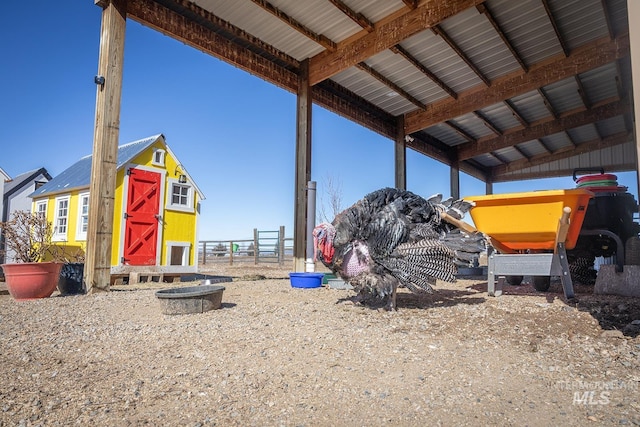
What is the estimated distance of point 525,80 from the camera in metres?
8.44

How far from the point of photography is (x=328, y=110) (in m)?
9.20

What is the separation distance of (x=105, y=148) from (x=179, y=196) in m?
4.10

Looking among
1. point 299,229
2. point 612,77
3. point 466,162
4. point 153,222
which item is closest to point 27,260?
point 153,222

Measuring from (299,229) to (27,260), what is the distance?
14.8 ft

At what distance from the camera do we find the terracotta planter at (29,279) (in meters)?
4.75

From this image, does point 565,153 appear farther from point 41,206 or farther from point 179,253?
point 41,206

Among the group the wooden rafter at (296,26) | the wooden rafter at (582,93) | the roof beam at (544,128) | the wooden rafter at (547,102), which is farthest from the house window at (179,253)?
the wooden rafter at (582,93)

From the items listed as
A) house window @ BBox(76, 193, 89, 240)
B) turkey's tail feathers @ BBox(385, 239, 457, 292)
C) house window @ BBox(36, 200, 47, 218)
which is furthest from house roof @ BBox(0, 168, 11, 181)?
turkey's tail feathers @ BBox(385, 239, 457, 292)

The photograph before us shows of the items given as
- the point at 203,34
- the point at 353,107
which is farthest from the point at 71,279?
the point at 353,107

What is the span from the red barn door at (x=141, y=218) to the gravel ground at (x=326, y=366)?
4167mm

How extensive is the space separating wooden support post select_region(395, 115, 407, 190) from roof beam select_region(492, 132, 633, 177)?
6.84 meters

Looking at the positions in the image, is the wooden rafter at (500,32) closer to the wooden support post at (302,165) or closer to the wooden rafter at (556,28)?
the wooden rafter at (556,28)

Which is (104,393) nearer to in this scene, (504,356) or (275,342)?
(275,342)

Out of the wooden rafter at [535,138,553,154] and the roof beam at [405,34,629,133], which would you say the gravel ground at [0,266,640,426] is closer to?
the roof beam at [405,34,629,133]
